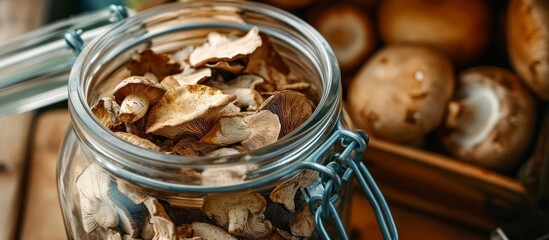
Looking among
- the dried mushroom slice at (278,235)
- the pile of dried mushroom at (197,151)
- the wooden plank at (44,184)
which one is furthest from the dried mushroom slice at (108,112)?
the wooden plank at (44,184)

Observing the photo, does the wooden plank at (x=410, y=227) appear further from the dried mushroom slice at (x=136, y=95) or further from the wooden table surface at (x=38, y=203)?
the dried mushroom slice at (x=136, y=95)

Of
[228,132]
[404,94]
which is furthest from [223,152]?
[404,94]

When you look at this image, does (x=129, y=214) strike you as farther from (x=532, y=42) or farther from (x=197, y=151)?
(x=532, y=42)

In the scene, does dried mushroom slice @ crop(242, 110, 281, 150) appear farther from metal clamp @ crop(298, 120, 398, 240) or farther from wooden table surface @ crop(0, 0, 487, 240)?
wooden table surface @ crop(0, 0, 487, 240)

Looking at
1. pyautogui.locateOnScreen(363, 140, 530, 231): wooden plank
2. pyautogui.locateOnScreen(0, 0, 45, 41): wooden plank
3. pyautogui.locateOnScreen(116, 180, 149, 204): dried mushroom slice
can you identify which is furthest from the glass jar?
pyautogui.locateOnScreen(0, 0, 45, 41): wooden plank

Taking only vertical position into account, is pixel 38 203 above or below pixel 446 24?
below

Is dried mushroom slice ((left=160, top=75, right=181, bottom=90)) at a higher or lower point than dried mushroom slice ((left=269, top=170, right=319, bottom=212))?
higher

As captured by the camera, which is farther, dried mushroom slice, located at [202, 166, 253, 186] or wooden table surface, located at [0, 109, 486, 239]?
wooden table surface, located at [0, 109, 486, 239]
